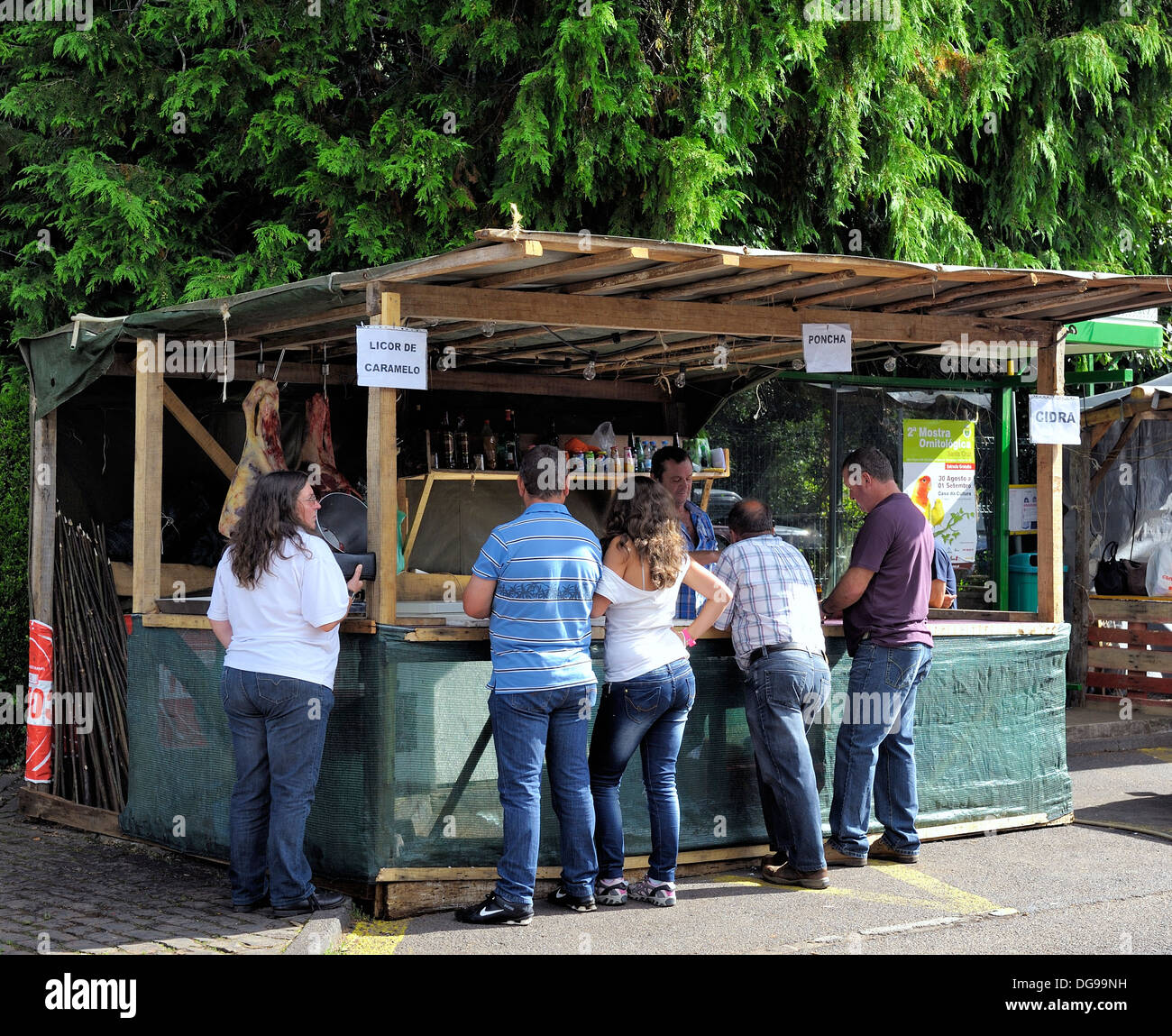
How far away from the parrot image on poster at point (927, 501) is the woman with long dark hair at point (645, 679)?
5663 millimetres

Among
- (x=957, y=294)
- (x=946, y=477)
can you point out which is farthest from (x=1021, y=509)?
(x=957, y=294)

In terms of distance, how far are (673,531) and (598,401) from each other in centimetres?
466

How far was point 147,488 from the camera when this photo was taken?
292 inches

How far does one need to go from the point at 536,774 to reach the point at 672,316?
8.78 feet

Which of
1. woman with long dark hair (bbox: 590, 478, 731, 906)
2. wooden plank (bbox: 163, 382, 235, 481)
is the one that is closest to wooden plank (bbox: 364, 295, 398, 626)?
woman with long dark hair (bbox: 590, 478, 731, 906)

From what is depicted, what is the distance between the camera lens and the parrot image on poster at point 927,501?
1152 centimetres

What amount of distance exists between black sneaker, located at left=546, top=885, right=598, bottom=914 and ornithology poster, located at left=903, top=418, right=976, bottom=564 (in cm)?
627

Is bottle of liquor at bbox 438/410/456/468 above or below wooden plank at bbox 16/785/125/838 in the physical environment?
above

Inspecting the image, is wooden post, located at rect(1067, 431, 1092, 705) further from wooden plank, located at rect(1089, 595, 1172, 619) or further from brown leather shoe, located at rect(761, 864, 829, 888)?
brown leather shoe, located at rect(761, 864, 829, 888)

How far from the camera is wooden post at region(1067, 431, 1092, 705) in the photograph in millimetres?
12445

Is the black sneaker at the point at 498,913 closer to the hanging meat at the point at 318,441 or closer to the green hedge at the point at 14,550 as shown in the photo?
the hanging meat at the point at 318,441

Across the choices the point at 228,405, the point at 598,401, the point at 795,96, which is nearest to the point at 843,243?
the point at 795,96

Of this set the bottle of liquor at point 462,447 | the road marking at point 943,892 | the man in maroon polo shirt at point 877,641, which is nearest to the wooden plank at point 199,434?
the bottle of liquor at point 462,447

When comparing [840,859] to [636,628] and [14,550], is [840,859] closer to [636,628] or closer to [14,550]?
[636,628]
